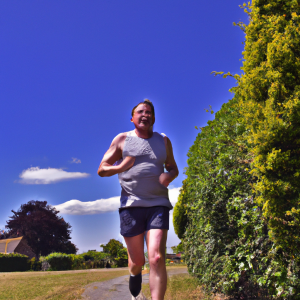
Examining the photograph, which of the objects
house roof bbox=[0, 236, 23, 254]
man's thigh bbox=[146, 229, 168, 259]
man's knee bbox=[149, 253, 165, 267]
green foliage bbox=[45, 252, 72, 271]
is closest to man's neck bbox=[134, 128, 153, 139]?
man's thigh bbox=[146, 229, 168, 259]

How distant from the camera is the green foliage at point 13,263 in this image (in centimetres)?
2755

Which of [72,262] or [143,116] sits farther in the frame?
[72,262]

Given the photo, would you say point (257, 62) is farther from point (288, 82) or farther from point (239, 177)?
point (239, 177)

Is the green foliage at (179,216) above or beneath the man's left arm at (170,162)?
beneath

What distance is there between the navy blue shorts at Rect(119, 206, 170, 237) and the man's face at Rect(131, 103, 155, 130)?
2.87 feet

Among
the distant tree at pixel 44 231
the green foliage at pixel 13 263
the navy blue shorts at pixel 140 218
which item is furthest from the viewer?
the distant tree at pixel 44 231

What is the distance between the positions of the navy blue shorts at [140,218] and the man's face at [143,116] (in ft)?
2.87

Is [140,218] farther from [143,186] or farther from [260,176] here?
[260,176]

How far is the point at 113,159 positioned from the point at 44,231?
3999cm

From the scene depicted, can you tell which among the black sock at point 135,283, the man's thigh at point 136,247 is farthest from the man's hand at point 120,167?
the black sock at point 135,283

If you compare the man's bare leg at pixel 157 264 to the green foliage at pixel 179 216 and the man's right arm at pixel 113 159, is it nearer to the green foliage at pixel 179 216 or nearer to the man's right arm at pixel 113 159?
the man's right arm at pixel 113 159

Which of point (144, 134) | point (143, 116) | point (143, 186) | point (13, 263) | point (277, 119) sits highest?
point (277, 119)

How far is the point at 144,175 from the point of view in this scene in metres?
3.12

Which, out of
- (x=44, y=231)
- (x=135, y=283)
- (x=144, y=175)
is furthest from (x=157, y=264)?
(x=44, y=231)
